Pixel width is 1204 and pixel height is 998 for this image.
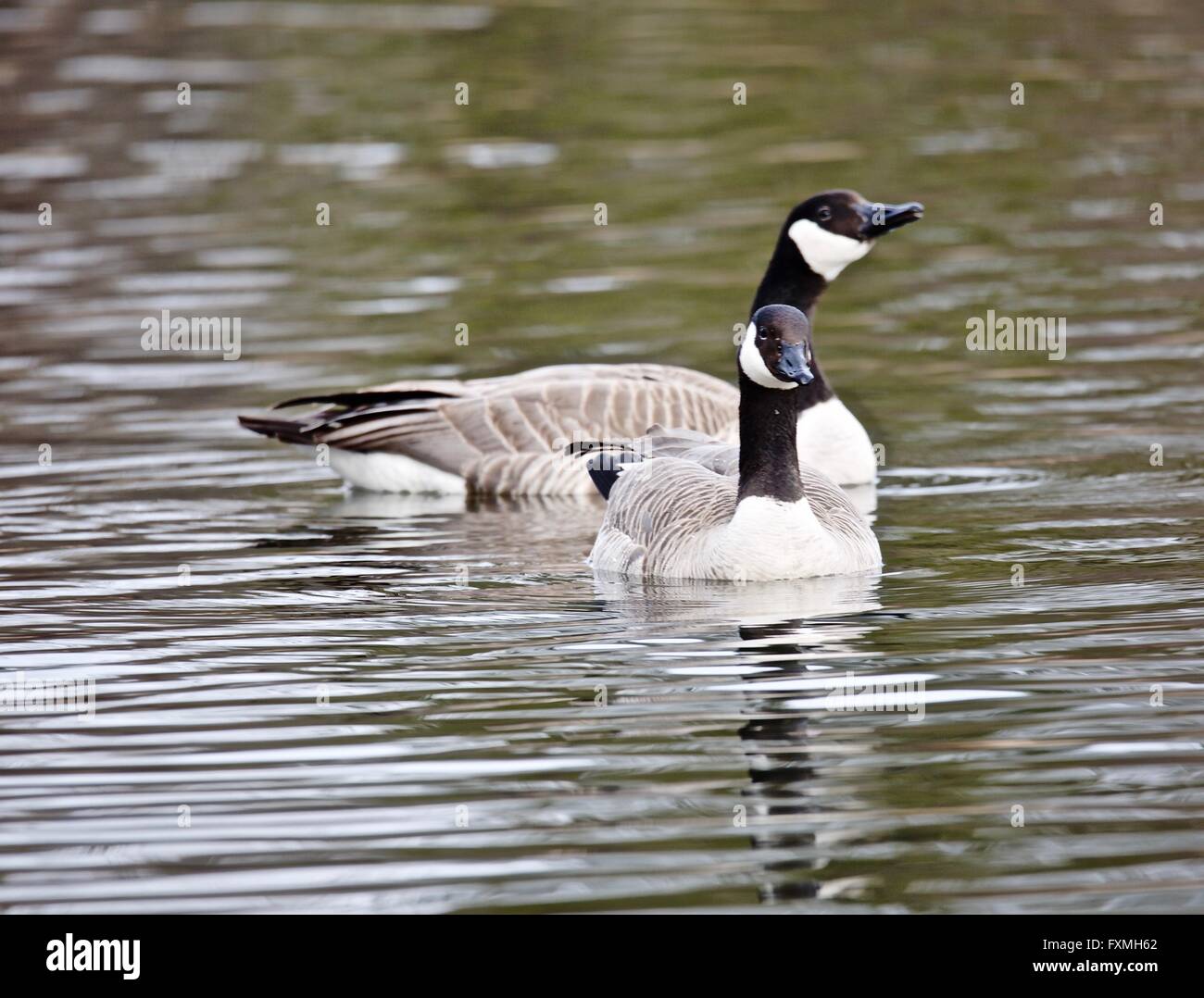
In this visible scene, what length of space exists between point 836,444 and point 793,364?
3.61 meters

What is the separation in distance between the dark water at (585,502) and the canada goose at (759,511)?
0.73ft

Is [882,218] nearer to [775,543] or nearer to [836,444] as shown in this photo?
[836,444]

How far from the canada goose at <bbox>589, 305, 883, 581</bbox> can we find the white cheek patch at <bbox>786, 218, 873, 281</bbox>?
10.5 ft

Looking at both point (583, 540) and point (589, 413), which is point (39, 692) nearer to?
point (583, 540)

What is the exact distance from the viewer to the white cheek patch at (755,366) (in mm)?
10922

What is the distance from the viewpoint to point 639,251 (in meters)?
20.9

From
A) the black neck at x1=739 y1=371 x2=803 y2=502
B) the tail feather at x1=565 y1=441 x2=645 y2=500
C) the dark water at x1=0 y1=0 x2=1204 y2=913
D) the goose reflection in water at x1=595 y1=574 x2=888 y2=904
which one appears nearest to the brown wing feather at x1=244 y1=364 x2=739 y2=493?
the dark water at x1=0 y1=0 x2=1204 y2=913

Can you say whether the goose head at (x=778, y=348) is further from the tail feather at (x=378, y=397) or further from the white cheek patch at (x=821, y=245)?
the tail feather at (x=378, y=397)

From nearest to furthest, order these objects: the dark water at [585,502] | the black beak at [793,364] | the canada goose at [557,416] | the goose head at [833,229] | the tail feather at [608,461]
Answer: the dark water at [585,502]
the black beak at [793,364]
the tail feather at [608,461]
the canada goose at [557,416]
the goose head at [833,229]

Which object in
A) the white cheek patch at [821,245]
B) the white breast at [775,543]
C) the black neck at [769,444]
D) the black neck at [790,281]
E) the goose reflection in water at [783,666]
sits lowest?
the goose reflection in water at [783,666]

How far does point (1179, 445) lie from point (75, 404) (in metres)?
8.20

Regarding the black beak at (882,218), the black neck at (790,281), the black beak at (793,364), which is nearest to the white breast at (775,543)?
the black beak at (793,364)

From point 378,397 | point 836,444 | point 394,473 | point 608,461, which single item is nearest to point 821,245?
point 836,444

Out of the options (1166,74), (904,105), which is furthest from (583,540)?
(1166,74)
